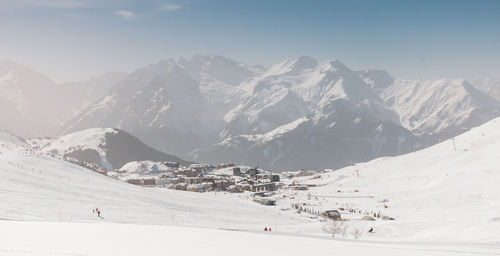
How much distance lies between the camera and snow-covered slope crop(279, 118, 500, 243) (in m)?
44.9

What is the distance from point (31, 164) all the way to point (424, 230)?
187ft

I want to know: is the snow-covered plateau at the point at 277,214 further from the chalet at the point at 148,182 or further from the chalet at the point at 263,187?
the chalet at the point at 148,182

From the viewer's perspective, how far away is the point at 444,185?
84.9m

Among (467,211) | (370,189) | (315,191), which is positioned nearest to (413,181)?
(370,189)

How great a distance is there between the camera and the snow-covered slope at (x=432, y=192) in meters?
44.9

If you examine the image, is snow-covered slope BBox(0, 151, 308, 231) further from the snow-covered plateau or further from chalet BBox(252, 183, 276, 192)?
chalet BBox(252, 183, 276, 192)

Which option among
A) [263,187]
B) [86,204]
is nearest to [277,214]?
[86,204]

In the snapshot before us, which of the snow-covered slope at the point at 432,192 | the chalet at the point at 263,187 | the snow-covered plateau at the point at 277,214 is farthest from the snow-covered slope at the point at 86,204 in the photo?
Answer: the chalet at the point at 263,187

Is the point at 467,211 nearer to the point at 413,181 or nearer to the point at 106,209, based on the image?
the point at 413,181

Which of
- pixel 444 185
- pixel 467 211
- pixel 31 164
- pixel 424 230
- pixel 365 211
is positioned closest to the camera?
pixel 424 230

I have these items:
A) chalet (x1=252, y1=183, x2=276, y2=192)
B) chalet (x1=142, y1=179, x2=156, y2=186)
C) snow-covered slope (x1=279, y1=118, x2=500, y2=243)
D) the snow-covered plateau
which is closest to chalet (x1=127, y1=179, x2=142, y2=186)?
chalet (x1=142, y1=179, x2=156, y2=186)

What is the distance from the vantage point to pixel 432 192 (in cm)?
8294

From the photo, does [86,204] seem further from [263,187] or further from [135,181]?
[135,181]

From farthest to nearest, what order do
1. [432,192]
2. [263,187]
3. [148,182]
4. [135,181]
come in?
1. [148,182]
2. [135,181]
3. [263,187]
4. [432,192]
